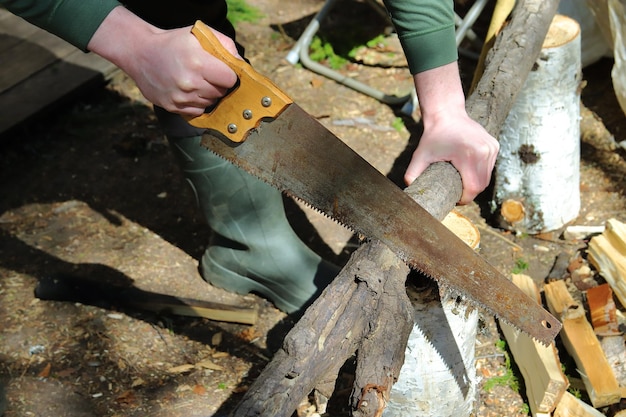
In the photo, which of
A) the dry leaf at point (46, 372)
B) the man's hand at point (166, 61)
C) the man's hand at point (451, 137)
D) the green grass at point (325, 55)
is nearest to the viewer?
the man's hand at point (166, 61)

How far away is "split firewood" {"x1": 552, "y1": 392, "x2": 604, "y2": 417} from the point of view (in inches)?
113

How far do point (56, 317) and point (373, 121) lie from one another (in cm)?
238

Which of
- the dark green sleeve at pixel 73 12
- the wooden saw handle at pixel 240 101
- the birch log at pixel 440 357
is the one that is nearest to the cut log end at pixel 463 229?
the birch log at pixel 440 357

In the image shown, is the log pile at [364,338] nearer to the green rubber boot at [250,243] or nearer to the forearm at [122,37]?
the forearm at [122,37]

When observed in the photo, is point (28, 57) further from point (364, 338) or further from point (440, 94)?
point (364, 338)

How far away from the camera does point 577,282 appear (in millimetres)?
3561

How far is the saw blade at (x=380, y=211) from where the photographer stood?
2240mm

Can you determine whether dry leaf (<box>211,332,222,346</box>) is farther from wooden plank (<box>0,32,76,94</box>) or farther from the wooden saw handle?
wooden plank (<box>0,32,76,94</box>)

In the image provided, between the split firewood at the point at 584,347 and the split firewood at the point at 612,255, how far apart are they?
0.72 ft

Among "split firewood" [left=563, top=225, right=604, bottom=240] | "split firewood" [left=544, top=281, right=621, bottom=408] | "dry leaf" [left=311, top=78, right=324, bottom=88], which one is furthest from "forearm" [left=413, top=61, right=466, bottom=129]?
"dry leaf" [left=311, top=78, right=324, bottom=88]

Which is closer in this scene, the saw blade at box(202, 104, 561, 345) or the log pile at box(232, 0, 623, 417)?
the log pile at box(232, 0, 623, 417)

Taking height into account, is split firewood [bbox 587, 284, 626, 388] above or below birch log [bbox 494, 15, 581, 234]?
below

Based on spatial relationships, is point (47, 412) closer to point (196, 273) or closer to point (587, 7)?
point (196, 273)

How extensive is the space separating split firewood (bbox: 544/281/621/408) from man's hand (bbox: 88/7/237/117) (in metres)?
1.92
